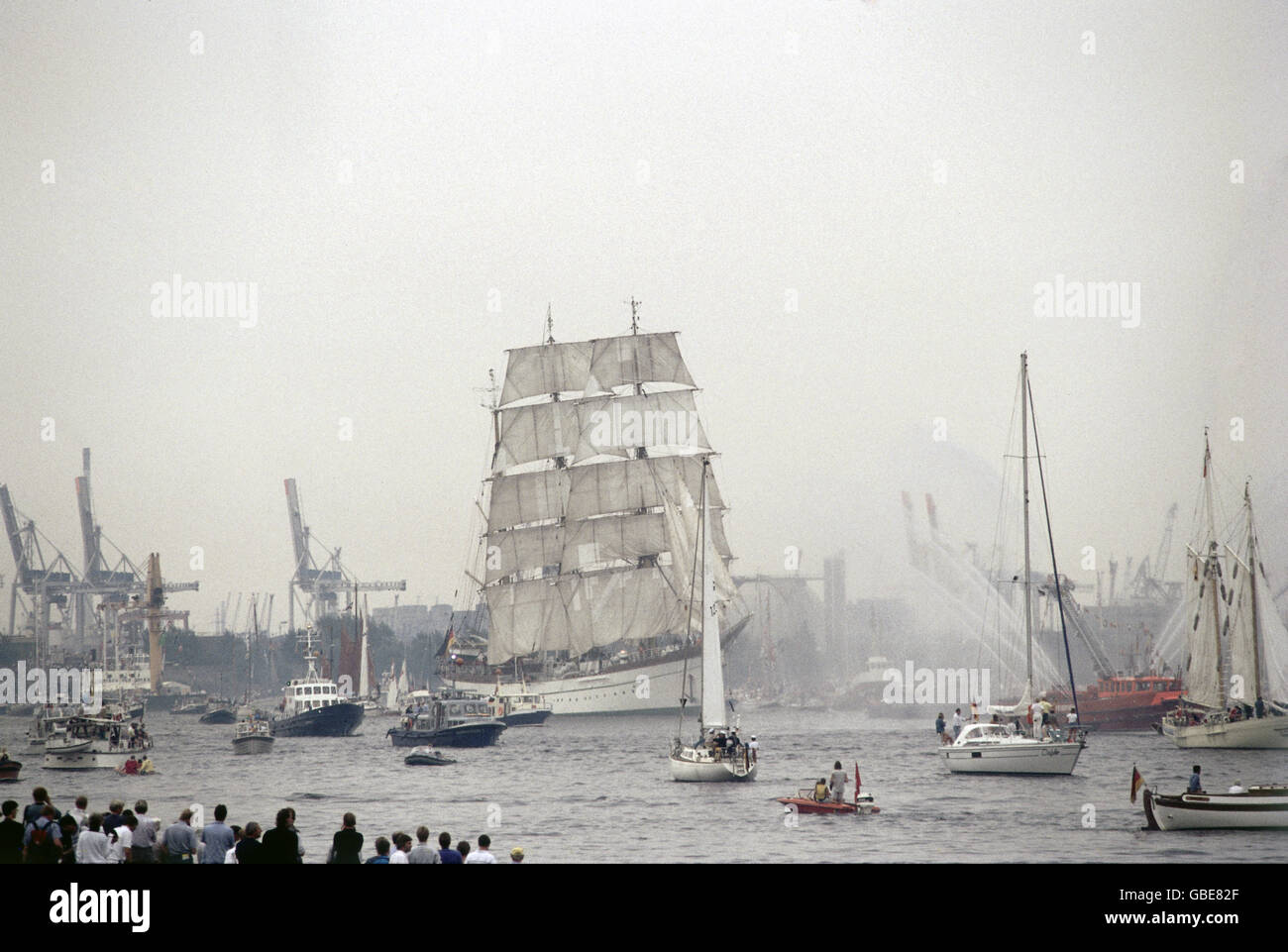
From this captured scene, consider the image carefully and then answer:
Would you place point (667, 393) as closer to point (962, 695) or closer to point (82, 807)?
point (962, 695)

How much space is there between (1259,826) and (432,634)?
92151 millimetres

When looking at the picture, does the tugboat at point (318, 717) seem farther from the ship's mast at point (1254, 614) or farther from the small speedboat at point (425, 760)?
the ship's mast at point (1254, 614)

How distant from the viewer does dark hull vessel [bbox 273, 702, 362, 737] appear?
5903 centimetres

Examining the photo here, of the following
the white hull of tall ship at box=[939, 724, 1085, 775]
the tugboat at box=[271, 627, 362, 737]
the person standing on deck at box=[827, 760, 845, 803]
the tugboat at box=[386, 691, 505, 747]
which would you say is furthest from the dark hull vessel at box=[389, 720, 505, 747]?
the person standing on deck at box=[827, 760, 845, 803]

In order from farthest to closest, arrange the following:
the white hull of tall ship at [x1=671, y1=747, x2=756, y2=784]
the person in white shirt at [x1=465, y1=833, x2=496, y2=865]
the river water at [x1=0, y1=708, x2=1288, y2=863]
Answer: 1. the white hull of tall ship at [x1=671, y1=747, x2=756, y2=784]
2. the river water at [x1=0, y1=708, x2=1288, y2=863]
3. the person in white shirt at [x1=465, y1=833, x2=496, y2=865]

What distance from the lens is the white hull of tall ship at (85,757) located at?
4578 cm

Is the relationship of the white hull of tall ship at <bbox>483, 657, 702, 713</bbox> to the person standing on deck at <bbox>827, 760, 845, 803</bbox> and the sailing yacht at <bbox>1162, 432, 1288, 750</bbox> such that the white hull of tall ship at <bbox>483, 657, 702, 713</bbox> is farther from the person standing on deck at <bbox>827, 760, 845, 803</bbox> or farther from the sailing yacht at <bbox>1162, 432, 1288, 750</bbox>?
the person standing on deck at <bbox>827, 760, 845, 803</bbox>

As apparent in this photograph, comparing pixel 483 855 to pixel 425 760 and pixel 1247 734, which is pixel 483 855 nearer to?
pixel 425 760

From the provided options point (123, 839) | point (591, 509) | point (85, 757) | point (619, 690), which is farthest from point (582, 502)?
point (123, 839)

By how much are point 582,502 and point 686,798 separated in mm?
42445

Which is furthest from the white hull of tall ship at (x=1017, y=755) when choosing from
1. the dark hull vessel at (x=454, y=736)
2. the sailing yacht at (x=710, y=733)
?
the dark hull vessel at (x=454, y=736)

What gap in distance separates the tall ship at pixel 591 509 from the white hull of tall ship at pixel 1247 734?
3151 centimetres

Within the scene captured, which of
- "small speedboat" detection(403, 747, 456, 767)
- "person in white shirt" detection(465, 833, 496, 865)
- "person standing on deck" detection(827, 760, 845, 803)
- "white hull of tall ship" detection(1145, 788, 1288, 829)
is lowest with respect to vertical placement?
"small speedboat" detection(403, 747, 456, 767)

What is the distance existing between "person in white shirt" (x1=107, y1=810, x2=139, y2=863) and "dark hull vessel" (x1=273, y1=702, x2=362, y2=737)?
46.2 metres
